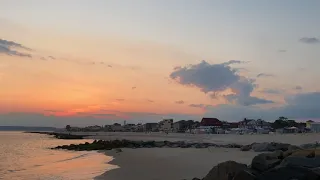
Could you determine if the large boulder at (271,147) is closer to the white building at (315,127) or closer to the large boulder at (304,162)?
the large boulder at (304,162)

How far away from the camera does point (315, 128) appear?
98.9m

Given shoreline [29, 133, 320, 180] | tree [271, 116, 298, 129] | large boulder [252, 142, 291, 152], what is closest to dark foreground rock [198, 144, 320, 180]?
shoreline [29, 133, 320, 180]

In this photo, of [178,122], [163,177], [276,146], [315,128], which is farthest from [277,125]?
[163,177]

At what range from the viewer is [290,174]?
8766 millimetres

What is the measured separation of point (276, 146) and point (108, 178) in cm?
1534

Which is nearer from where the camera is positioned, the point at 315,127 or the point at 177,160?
the point at 177,160

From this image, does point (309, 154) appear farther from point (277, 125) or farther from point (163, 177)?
point (277, 125)

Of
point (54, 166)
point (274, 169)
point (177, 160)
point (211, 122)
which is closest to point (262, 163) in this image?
point (274, 169)

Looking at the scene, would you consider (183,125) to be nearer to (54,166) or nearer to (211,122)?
(211,122)

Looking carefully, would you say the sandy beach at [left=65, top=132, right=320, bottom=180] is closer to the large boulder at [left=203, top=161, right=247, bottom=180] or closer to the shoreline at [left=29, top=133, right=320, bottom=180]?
the shoreline at [left=29, top=133, right=320, bottom=180]

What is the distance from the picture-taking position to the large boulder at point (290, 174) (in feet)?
28.1

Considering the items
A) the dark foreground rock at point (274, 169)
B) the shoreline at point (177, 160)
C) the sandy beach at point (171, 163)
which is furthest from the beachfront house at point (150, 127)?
the dark foreground rock at point (274, 169)

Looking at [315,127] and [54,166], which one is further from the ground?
[315,127]

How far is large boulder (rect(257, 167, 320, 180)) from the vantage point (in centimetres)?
857
